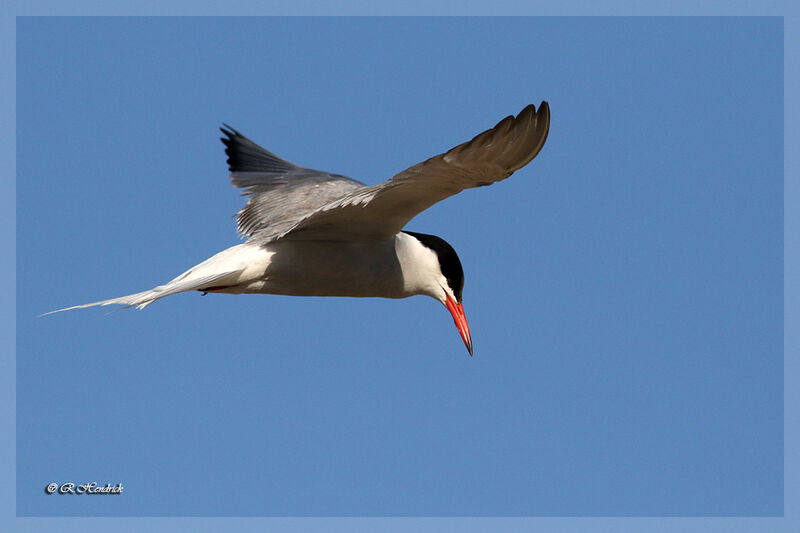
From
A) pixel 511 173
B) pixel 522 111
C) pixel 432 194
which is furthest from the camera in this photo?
pixel 432 194

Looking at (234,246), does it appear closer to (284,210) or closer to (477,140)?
(284,210)

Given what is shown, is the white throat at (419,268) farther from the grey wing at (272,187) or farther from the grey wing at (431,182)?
the grey wing at (272,187)

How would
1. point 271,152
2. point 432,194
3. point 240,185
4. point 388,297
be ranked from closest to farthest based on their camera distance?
point 432,194, point 388,297, point 240,185, point 271,152

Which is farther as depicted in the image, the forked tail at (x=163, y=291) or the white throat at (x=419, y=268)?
the white throat at (x=419, y=268)

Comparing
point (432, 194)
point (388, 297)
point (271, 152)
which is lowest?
point (388, 297)

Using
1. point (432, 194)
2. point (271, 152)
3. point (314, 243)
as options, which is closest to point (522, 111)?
point (432, 194)

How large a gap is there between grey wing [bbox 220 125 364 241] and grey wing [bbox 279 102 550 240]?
1.71 ft

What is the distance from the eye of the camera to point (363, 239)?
5656 mm

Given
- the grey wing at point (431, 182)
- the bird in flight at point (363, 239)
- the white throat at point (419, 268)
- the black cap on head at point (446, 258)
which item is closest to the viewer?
the grey wing at point (431, 182)

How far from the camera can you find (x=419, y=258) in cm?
598

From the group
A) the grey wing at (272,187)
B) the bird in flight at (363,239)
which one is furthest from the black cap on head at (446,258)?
the grey wing at (272,187)

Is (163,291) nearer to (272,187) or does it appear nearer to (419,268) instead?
(419,268)

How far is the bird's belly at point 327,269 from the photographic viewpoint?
552 centimetres

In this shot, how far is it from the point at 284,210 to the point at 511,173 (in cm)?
239
